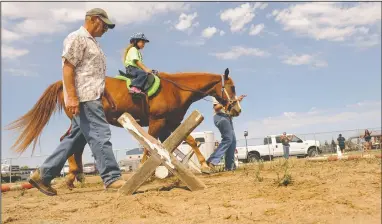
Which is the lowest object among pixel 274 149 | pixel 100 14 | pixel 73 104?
pixel 274 149

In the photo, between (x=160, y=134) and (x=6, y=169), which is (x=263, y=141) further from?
(x=160, y=134)

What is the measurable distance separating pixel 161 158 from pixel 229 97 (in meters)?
4.61

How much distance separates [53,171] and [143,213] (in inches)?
70.0

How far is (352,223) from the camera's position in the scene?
296 centimetres

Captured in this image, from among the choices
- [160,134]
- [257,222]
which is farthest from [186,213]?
[160,134]

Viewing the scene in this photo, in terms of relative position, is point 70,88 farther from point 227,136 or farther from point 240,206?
point 227,136

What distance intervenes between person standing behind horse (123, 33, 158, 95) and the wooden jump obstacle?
10.1 ft

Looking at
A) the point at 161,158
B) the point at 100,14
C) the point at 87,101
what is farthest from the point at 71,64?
the point at 161,158

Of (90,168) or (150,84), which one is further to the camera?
(90,168)

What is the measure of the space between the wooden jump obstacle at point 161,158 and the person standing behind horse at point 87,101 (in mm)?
187

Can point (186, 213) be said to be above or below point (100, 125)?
below

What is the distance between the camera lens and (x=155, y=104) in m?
7.94

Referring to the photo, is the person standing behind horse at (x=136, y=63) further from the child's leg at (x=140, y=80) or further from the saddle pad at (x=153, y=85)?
the saddle pad at (x=153, y=85)

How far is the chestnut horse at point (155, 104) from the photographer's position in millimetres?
7207
